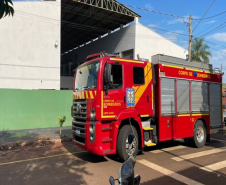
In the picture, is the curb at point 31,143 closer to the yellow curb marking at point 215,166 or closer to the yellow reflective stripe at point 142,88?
the yellow reflective stripe at point 142,88

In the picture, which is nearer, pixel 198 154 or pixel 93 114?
pixel 93 114

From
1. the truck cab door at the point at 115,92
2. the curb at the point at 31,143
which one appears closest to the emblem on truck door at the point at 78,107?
the truck cab door at the point at 115,92

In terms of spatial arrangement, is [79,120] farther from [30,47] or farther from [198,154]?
[30,47]

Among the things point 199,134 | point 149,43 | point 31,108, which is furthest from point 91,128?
point 149,43

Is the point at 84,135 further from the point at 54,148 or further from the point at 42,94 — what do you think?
the point at 42,94

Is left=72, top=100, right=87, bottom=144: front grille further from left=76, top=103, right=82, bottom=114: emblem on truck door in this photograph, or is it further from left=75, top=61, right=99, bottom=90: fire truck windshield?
left=75, top=61, right=99, bottom=90: fire truck windshield

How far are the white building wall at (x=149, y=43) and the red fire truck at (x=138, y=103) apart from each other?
40.2ft

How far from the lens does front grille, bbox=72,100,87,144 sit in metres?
6.23

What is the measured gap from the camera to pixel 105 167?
598cm

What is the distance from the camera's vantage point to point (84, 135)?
609 cm

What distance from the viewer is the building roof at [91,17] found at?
19.8 meters

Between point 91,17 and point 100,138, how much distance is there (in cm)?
1868

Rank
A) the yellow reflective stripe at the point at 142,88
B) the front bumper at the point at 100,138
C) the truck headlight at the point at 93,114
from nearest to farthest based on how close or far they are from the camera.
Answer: the front bumper at the point at 100,138, the truck headlight at the point at 93,114, the yellow reflective stripe at the point at 142,88

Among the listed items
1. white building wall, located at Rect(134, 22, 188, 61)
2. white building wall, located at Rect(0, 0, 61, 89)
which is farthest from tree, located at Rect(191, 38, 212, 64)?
white building wall, located at Rect(0, 0, 61, 89)
